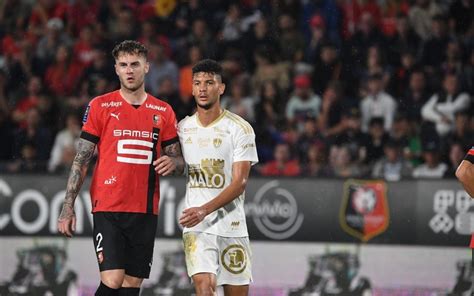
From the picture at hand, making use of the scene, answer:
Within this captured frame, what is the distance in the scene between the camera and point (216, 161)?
8609 mm

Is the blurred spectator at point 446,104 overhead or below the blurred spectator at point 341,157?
overhead

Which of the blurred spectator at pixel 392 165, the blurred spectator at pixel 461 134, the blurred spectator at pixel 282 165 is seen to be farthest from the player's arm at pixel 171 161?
the blurred spectator at pixel 461 134

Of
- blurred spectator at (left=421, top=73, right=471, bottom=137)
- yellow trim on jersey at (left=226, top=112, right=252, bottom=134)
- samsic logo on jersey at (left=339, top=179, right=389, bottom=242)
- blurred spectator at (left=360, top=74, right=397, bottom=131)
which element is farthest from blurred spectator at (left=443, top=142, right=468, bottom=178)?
yellow trim on jersey at (left=226, top=112, right=252, bottom=134)

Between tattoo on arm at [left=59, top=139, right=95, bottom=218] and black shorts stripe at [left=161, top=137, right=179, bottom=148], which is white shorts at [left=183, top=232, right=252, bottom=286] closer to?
black shorts stripe at [left=161, top=137, right=179, bottom=148]

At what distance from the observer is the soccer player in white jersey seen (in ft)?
28.0

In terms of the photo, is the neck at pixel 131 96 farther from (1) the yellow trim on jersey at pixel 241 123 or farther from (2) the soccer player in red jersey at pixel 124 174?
(1) the yellow trim on jersey at pixel 241 123

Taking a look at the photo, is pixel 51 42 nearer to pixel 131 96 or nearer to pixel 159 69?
pixel 159 69

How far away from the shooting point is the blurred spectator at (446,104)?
13375 millimetres

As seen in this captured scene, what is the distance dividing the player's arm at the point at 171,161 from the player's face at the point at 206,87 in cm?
40

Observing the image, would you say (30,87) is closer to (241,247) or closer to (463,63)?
(463,63)

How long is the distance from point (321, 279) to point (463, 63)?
392 cm

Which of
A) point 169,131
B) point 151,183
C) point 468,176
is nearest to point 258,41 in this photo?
point 169,131

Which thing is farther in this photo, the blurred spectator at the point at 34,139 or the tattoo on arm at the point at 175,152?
the blurred spectator at the point at 34,139

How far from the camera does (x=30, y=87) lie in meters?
15.6
